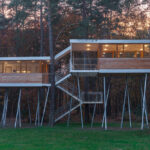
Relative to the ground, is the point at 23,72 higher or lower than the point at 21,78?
higher

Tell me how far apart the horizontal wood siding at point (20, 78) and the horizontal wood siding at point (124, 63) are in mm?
5985

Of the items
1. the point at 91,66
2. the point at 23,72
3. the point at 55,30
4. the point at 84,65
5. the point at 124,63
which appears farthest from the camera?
the point at 55,30

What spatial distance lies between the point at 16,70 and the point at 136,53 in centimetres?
1082

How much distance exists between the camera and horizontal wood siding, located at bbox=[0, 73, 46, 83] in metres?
25.4

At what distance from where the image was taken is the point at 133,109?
40.9 m

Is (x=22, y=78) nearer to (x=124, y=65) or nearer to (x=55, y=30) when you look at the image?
(x=124, y=65)

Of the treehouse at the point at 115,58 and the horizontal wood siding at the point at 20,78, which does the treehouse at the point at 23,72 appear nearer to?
the horizontal wood siding at the point at 20,78

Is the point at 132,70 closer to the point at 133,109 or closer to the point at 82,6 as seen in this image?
the point at 82,6

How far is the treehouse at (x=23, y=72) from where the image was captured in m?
25.4

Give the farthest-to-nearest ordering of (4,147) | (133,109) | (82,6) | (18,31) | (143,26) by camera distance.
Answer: (133,109) < (18,31) < (143,26) < (82,6) < (4,147)

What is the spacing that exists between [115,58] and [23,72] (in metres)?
9.34

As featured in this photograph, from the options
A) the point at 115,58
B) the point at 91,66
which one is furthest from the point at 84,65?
the point at 115,58

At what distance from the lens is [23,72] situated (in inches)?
1079

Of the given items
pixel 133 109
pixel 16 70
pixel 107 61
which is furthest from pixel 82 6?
pixel 133 109
